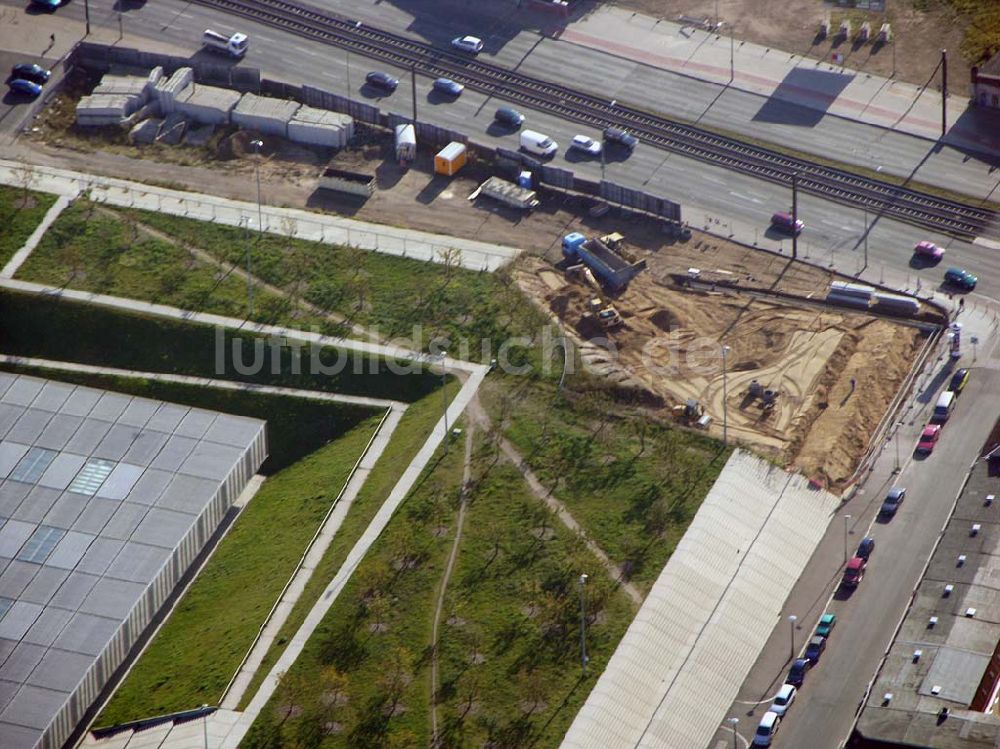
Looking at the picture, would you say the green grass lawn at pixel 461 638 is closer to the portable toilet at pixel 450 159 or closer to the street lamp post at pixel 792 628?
the street lamp post at pixel 792 628

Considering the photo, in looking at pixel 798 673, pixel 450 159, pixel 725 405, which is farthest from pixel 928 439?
pixel 450 159

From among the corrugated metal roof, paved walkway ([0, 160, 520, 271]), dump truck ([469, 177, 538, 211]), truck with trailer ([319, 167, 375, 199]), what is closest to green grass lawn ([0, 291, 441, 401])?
paved walkway ([0, 160, 520, 271])

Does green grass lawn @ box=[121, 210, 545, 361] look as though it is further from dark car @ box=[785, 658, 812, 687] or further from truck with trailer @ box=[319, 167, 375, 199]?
dark car @ box=[785, 658, 812, 687]

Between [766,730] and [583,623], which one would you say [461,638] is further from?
[766,730]

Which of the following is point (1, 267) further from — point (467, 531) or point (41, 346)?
point (467, 531)

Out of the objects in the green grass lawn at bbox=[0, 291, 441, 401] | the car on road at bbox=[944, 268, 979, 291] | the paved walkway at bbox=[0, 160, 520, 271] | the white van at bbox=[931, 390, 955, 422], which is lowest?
the green grass lawn at bbox=[0, 291, 441, 401]

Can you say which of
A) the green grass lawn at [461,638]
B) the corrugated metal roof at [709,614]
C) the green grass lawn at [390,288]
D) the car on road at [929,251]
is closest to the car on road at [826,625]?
the corrugated metal roof at [709,614]
